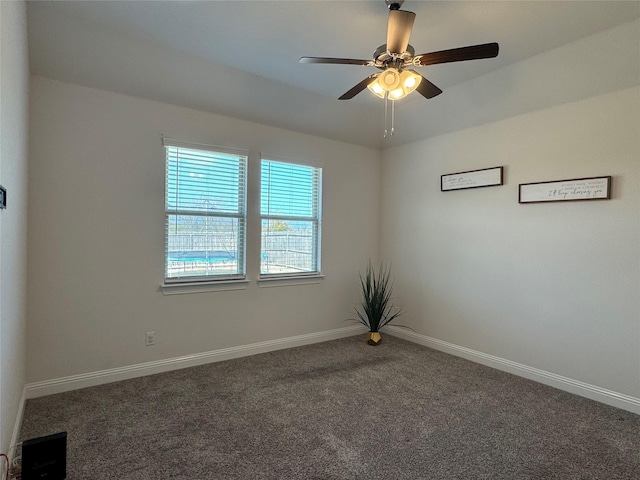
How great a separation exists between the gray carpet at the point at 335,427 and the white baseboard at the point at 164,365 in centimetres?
9

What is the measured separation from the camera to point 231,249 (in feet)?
12.4

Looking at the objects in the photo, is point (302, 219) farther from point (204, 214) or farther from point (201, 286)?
point (201, 286)

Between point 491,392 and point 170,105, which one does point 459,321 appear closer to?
point 491,392

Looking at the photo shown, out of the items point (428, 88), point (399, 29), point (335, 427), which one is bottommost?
→ point (335, 427)

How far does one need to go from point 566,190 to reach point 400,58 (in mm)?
2023

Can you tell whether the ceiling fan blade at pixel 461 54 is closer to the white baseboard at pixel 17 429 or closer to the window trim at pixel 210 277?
the window trim at pixel 210 277

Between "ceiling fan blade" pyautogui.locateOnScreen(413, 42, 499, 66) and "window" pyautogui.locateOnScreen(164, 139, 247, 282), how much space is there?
2.22 meters

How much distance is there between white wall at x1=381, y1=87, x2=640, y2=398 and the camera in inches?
110

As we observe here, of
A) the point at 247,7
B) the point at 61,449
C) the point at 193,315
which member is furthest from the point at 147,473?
the point at 247,7

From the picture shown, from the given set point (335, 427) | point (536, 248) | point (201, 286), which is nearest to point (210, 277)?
point (201, 286)

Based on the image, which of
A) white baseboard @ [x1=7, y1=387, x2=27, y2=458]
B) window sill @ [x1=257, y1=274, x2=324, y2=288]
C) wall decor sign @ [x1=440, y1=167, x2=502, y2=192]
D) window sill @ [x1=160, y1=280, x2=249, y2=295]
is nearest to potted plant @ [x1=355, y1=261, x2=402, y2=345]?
window sill @ [x1=257, y1=274, x2=324, y2=288]

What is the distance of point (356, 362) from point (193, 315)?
1.71 metres

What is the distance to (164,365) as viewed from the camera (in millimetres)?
3359

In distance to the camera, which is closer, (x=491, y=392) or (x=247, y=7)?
(x=247, y=7)
